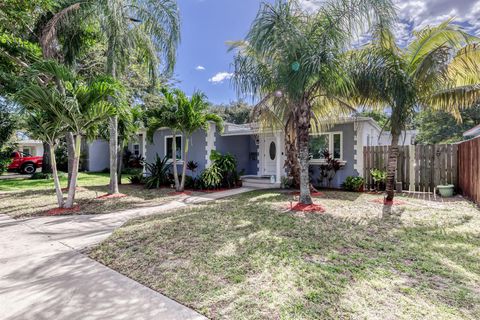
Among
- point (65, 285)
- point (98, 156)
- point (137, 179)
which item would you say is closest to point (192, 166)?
point (137, 179)

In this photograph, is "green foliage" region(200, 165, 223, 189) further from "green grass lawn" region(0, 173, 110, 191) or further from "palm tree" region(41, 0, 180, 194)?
"green grass lawn" region(0, 173, 110, 191)

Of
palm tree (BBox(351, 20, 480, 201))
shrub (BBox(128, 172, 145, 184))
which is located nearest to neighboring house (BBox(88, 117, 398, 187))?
shrub (BBox(128, 172, 145, 184))

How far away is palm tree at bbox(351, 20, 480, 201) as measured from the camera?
686 cm

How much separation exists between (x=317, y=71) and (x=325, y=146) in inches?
247

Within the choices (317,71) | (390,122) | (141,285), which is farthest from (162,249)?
(390,122)

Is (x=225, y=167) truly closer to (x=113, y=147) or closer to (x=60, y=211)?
(x=113, y=147)

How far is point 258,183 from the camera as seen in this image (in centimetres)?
1241

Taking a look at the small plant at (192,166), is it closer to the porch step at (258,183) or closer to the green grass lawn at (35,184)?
the porch step at (258,183)

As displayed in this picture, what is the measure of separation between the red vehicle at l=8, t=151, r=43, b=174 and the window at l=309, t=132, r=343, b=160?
21766mm

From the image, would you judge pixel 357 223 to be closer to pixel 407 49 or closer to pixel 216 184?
pixel 407 49

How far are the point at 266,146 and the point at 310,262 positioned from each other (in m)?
10.0

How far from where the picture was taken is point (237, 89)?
26.2ft

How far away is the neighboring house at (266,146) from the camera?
11.1m

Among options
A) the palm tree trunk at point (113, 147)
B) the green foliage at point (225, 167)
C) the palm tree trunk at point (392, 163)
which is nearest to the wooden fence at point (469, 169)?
the palm tree trunk at point (392, 163)
